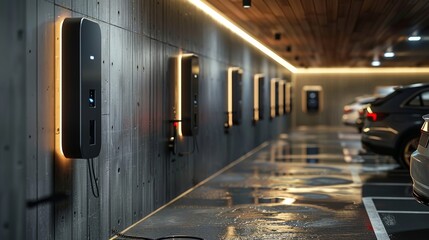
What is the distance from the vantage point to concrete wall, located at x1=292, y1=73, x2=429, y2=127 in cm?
3512

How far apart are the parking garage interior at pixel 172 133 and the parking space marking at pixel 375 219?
0.02 m

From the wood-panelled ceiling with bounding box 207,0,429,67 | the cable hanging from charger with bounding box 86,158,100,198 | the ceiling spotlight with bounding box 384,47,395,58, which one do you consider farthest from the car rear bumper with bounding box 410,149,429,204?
the ceiling spotlight with bounding box 384,47,395,58

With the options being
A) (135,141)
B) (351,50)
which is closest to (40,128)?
(135,141)

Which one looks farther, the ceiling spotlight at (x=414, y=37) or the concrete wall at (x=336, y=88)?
the concrete wall at (x=336, y=88)

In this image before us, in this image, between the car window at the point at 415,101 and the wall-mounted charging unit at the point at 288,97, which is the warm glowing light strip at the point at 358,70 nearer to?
the wall-mounted charging unit at the point at 288,97

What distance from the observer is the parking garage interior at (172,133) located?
5.23 meters

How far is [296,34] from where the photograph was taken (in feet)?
53.8

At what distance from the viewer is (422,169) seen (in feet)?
22.9

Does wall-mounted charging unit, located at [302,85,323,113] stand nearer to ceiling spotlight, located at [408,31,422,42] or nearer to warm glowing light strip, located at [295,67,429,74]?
warm glowing light strip, located at [295,67,429,74]

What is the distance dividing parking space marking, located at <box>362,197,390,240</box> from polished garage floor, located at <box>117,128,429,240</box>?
0.01 meters

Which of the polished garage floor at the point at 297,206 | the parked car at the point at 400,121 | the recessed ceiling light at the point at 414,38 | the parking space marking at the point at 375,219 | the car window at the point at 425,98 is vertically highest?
the recessed ceiling light at the point at 414,38

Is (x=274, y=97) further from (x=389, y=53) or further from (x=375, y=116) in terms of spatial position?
(x=375, y=116)

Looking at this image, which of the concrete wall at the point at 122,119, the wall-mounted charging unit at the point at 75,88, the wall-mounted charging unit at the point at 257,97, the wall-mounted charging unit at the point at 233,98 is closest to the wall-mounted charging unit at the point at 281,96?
the wall-mounted charging unit at the point at 257,97

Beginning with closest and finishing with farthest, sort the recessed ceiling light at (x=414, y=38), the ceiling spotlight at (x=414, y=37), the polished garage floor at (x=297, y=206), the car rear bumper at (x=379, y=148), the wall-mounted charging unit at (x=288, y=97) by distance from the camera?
the polished garage floor at (x=297, y=206), the car rear bumper at (x=379, y=148), the ceiling spotlight at (x=414, y=37), the recessed ceiling light at (x=414, y=38), the wall-mounted charging unit at (x=288, y=97)
